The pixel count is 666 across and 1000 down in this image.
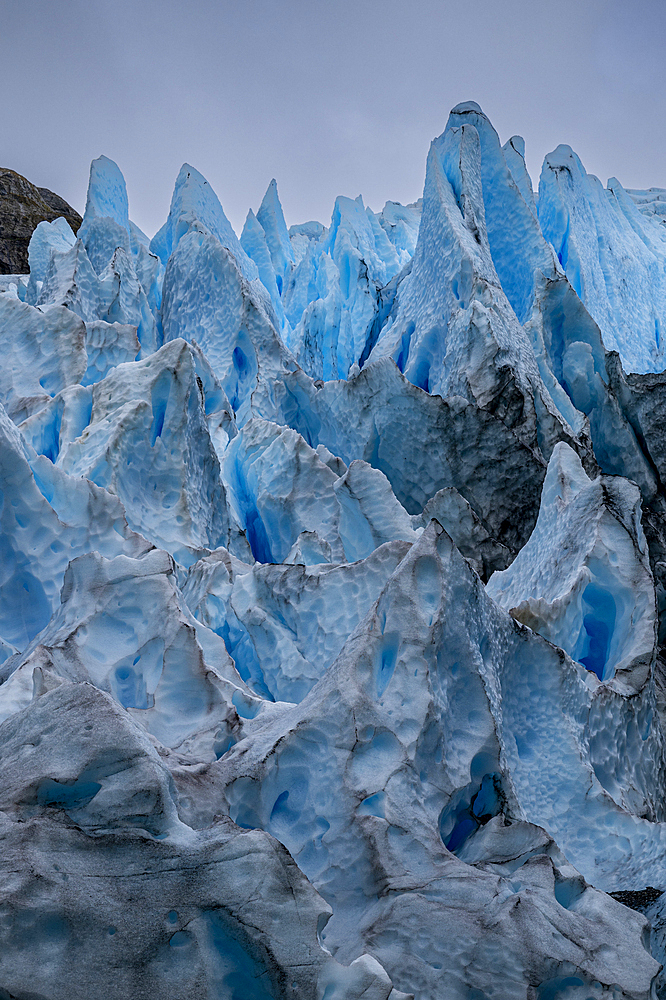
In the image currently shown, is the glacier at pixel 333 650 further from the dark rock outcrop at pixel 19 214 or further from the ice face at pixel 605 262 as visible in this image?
the dark rock outcrop at pixel 19 214

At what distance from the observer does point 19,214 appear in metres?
16.5

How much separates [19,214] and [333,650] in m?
16.6

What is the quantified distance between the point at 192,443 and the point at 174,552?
0.88 m

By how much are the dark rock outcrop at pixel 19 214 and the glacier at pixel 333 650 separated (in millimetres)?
8065

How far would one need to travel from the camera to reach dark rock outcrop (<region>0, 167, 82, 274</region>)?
15570 mm

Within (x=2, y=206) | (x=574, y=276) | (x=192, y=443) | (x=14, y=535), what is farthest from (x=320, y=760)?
(x=2, y=206)

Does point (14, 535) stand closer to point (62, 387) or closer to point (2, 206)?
point (62, 387)

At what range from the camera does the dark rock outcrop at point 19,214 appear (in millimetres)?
15570

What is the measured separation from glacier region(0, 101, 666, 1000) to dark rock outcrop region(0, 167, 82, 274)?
8.06m

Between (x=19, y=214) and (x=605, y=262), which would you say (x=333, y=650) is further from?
(x=19, y=214)

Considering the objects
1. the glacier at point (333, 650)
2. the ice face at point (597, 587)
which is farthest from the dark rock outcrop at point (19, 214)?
the ice face at point (597, 587)

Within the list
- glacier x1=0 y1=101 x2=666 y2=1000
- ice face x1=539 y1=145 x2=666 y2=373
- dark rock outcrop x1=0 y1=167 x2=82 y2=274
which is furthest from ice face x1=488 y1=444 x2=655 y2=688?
dark rock outcrop x1=0 y1=167 x2=82 y2=274

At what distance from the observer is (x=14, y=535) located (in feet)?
11.7

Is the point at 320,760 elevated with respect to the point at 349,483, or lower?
lower
